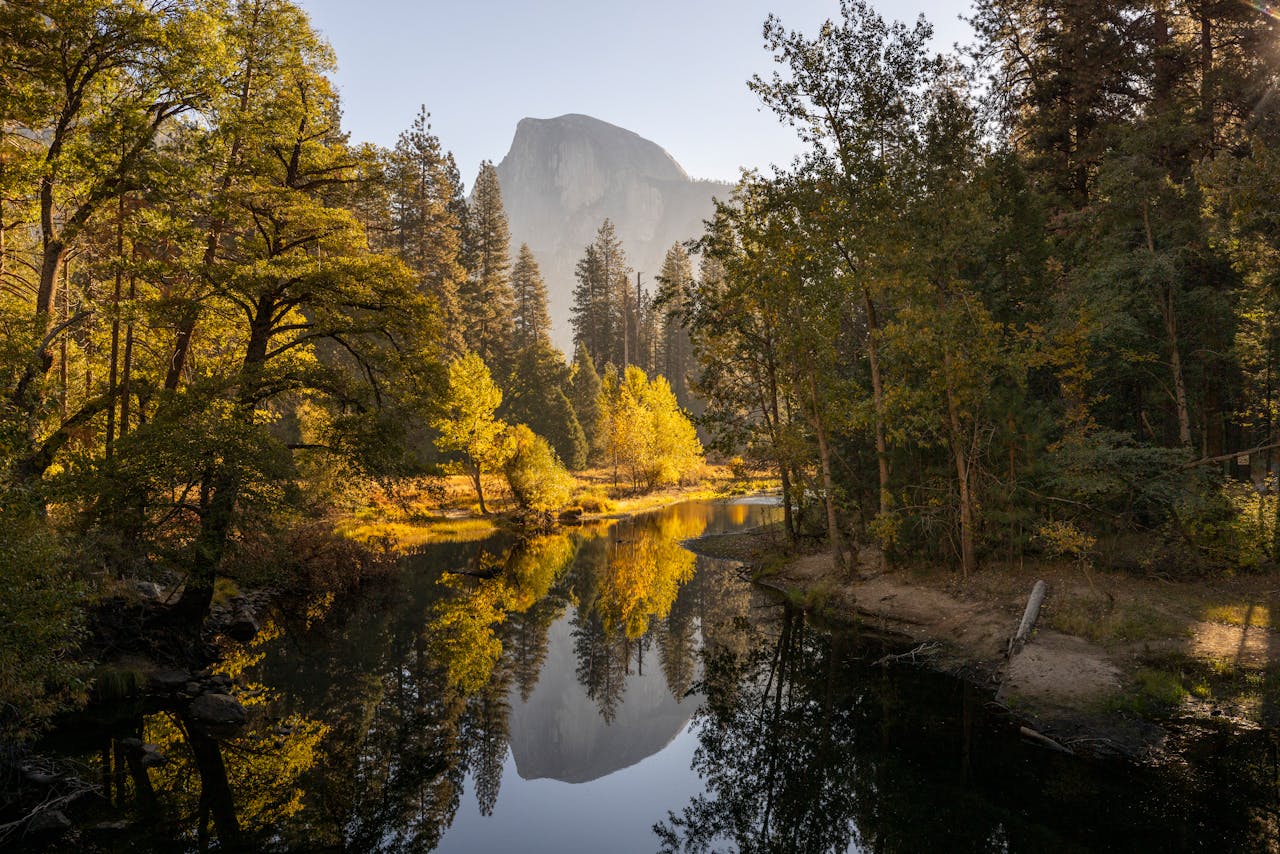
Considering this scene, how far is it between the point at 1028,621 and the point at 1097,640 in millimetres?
1376

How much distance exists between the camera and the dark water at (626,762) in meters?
9.48

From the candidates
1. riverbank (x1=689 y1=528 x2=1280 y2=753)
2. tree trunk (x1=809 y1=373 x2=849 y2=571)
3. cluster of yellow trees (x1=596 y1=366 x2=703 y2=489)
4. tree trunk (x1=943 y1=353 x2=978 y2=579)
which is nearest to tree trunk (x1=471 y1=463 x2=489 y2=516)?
cluster of yellow trees (x1=596 y1=366 x2=703 y2=489)

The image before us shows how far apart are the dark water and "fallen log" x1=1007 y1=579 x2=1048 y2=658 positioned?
173cm

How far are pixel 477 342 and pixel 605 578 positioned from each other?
119 ft

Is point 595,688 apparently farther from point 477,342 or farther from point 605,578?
point 477,342

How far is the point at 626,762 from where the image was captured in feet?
44.9

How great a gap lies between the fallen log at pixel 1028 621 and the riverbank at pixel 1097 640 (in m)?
0.15

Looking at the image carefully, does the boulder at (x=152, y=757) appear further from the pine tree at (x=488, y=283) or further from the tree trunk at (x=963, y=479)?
the pine tree at (x=488, y=283)

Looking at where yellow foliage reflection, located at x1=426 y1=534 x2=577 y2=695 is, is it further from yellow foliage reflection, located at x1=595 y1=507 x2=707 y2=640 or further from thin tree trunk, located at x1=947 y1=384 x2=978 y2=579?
thin tree trunk, located at x1=947 y1=384 x2=978 y2=579

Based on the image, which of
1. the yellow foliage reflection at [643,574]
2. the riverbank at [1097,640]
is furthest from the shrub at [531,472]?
the riverbank at [1097,640]

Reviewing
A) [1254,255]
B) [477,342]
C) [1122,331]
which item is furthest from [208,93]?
[477,342]

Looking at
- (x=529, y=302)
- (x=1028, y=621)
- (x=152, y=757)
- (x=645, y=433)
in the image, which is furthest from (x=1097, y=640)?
(x=529, y=302)

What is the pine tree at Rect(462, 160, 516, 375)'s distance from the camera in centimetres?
5997

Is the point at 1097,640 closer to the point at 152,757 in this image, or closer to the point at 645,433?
the point at 152,757
